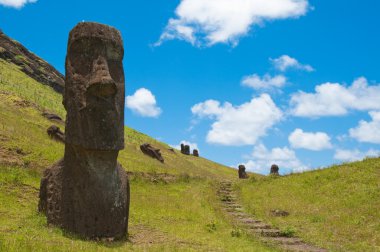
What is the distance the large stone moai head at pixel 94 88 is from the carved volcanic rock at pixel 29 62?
2199 inches

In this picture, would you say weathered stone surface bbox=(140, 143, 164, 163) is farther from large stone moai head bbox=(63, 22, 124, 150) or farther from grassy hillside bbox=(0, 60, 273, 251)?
large stone moai head bbox=(63, 22, 124, 150)

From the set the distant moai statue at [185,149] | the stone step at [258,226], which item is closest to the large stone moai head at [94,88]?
the stone step at [258,226]

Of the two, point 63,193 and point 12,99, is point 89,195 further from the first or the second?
point 12,99

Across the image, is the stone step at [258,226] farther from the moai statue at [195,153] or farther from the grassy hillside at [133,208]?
the moai statue at [195,153]

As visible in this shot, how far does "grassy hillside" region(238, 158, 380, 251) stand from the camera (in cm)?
1541

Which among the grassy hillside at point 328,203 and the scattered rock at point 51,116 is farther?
the scattered rock at point 51,116

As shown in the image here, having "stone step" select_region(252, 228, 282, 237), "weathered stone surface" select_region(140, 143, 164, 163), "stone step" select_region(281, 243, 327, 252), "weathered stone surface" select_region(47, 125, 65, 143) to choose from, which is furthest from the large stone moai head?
"weathered stone surface" select_region(140, 143, 164, 163)

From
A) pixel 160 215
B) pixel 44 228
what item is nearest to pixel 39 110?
pixel 160 215

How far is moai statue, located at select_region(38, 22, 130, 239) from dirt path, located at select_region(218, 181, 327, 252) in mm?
5294

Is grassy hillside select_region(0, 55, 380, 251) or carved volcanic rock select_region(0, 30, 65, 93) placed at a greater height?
Answer: carved volcanic rock select_region(0, 30, 65, 93)

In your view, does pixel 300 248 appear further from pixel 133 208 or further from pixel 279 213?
pixel 133 208

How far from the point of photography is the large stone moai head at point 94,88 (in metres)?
11.6

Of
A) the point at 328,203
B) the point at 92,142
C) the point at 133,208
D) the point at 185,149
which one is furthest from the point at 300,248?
the point at 185,149

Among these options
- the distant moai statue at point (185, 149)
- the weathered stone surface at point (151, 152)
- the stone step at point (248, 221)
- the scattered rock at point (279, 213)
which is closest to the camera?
the stone step at point (248, 221)
